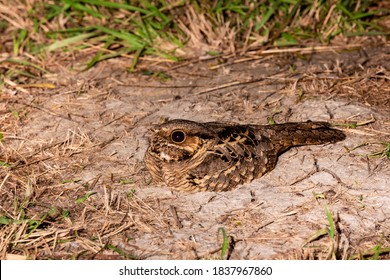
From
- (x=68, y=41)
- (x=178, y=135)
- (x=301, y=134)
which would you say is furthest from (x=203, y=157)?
(x=68, y=41)

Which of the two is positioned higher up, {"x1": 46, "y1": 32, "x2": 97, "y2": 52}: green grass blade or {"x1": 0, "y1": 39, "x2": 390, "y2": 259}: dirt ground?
{"x1": 46, "y1": 32, "x2": 97, "y2": 52}: green grass blade

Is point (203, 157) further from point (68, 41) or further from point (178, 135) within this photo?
point (68, 41)

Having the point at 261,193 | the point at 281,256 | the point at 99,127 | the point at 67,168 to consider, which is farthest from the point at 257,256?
the point at 99,127

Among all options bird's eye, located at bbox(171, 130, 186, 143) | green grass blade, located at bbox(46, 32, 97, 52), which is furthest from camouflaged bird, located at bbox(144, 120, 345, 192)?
green grass blade, located at bbox(46, 32, 97, 52)

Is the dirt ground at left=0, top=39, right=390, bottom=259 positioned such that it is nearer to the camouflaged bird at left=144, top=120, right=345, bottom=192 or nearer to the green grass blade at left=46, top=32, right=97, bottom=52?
the camouflaged bird at left=144, top=120, right=345, bottom=192

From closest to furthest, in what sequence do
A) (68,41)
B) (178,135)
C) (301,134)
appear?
(178,135) < (301,134) < (68,41)
